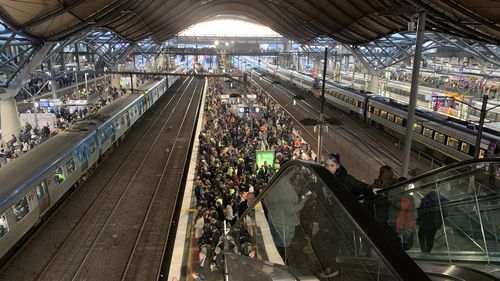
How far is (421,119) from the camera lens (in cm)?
2411

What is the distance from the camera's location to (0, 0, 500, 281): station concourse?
4199mm

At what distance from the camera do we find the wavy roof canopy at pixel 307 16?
17.9 metres

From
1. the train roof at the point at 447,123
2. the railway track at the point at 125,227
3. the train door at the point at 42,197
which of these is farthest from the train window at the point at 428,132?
the train door at the point at 42,197

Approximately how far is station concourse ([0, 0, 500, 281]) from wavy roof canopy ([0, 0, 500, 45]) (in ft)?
0.46

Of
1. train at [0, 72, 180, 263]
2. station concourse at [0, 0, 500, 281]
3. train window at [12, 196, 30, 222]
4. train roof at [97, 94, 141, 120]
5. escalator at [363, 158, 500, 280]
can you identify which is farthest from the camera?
train roof at [97, 94, 141, 120]

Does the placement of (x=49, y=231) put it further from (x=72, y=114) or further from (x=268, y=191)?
(x=72, y=114)

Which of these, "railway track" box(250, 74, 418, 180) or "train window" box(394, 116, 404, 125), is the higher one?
"train window" box(394, 116, 404, 125)

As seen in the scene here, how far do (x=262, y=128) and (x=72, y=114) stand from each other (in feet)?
52.9

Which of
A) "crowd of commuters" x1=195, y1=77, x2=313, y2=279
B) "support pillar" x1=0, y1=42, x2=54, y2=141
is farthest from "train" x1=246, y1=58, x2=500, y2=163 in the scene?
"support pillar" x1=0, y1=42, x2=54, y2=141

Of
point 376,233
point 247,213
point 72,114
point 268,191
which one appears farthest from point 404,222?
point 72,114

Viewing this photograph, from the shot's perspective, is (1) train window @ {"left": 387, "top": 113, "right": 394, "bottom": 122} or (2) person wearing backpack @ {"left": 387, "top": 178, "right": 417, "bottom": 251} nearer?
(2) person wearing backpack @ {"left": 387, "top": 178, "right": 417, "bottom": 251}

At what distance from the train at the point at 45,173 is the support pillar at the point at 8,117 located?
472 cm

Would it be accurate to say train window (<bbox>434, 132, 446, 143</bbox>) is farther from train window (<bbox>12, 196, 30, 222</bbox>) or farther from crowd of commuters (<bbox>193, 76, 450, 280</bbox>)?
train window (<bbox>12, 196, 30, 222</bbox>)

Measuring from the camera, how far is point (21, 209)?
12.0 meters
